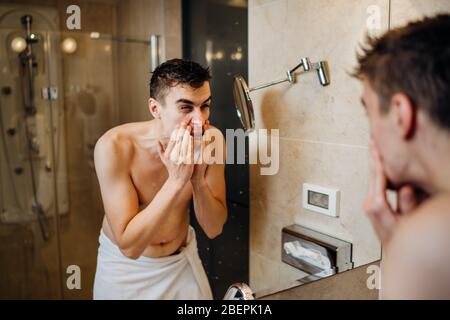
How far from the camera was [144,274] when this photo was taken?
2.87 ft

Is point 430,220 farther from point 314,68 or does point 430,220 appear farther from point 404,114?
point 314,68

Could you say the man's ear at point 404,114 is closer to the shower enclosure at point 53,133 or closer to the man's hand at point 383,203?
the man's hand at point 383,203

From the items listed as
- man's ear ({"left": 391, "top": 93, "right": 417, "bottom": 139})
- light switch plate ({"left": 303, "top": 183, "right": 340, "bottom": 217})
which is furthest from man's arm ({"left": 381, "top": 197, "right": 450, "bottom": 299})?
light switch plate ({"left": 303, "top": 183, "right": 340, "bottom": 217})

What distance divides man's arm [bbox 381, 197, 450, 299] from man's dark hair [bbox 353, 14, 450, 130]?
123mm

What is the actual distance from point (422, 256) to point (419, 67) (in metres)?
0.25

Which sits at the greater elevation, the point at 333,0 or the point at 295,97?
the point at 333,0

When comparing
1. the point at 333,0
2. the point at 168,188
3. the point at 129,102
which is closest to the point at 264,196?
the point at 168,188

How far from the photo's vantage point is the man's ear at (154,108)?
0.83 metres

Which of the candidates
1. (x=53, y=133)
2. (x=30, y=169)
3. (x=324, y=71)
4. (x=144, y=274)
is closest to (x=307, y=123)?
(x=324, y=71)

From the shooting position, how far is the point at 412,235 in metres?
0.51

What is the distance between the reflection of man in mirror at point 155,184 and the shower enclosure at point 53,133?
0.12ft

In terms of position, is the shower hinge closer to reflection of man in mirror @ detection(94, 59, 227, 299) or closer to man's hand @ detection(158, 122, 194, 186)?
reflection of man in mirror @ detection(94, 59, 227, 299)

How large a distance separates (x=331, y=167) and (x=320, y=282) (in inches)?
12.3
